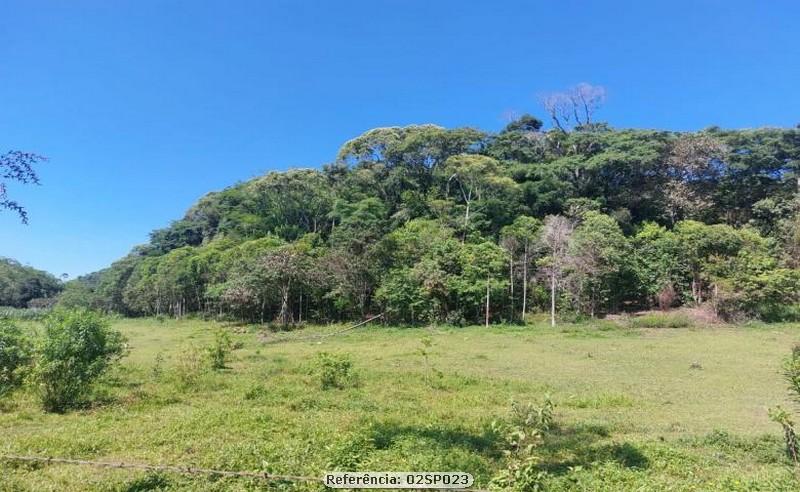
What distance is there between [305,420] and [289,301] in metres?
28.1

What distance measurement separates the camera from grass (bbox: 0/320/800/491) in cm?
565

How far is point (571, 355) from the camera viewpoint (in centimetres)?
1789

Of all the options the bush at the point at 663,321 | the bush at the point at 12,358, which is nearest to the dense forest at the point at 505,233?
the bush at the point at 663,321

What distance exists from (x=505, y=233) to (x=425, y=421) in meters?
28.6

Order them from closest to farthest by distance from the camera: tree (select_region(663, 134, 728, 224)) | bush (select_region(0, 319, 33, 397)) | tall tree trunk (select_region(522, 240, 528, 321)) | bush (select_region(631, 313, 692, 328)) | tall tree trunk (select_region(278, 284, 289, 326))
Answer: bush (select_region(0, 319, 33, 397)), bush (select_region(631, 313, 692, 328)), tall tree trunk (select_region(522, 240, 528, 321)), tall tree trunk (select_region(278, 284, 289, 326)), tree (select_region(663, 134, 728, 224))

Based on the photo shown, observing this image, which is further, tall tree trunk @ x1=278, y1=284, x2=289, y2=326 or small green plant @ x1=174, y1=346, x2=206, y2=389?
tall tree trunk @ x1=278, y1=284, x2=289, y2=326

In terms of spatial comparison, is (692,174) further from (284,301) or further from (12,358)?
(12,358)

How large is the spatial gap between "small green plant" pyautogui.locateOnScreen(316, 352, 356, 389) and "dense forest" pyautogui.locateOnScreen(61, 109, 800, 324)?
18.3 metres

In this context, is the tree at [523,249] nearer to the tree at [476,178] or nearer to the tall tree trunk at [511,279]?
the tall tree trunk at [511,279]

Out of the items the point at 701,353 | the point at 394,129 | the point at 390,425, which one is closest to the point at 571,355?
the point at 701,353

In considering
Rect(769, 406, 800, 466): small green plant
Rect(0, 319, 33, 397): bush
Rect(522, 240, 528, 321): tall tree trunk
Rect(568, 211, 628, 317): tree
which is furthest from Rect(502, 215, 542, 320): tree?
Rect(0, 319, 33, 397): bush

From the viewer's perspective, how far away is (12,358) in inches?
421

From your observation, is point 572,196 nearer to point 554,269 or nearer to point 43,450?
point 554,269

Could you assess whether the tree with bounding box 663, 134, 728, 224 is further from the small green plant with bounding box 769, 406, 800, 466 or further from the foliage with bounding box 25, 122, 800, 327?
the small green plant with bounding box 769, 406, 800, 466
